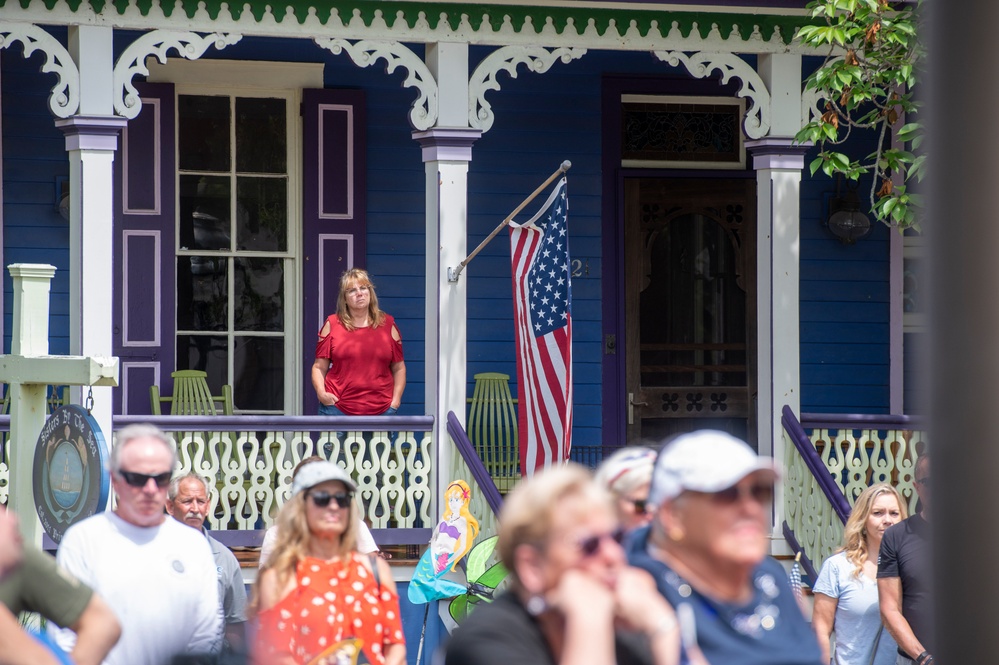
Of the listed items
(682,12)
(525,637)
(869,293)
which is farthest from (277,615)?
(869,293)

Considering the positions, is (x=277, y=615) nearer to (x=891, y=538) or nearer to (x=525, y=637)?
(x=525, y=637)

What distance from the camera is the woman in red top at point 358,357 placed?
877 centimetres

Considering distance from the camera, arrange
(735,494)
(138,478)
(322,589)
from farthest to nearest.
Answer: (138,478)
(322,589)
(735,494)

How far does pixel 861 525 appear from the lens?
21.0 ft

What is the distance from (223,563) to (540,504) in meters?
3.33

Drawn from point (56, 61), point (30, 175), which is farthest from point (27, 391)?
point (30, 175)

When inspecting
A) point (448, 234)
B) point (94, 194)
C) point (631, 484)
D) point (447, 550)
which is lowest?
point (447, 550)

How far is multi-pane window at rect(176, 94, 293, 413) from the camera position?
33.8ft

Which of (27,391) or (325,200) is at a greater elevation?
(325,200)

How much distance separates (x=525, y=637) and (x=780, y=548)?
6.75 meters

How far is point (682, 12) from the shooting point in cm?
917

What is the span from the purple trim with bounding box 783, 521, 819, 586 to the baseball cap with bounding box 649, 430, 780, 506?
6257mm

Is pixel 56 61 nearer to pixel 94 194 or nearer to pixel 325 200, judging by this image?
pixel 94 194

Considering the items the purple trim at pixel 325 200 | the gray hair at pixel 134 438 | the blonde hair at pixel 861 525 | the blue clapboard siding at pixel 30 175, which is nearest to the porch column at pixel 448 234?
the purple trim at pixel 325 200
